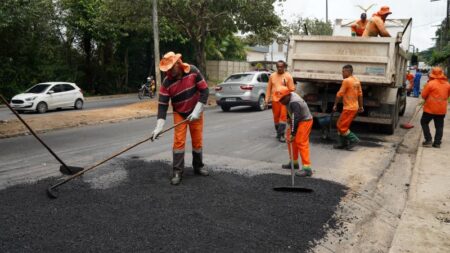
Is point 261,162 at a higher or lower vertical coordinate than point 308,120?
lower

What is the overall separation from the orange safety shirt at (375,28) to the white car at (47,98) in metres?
12.9

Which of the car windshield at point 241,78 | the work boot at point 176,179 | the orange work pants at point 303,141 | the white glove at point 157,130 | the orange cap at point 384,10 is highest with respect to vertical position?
the orange cap at point 384,10

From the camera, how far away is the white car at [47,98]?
16.5 m

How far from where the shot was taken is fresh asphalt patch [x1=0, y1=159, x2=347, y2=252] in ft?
12.2

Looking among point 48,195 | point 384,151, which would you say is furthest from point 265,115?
point 48,195

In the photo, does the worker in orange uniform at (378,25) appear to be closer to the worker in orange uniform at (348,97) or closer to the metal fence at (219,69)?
the worker in orange uniform at (348,97)

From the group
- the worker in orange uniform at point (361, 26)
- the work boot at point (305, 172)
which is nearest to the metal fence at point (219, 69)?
the worker in orange uniform at point (361, 26)

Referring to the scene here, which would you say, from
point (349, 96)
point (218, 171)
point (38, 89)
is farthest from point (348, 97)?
point (38, 89)

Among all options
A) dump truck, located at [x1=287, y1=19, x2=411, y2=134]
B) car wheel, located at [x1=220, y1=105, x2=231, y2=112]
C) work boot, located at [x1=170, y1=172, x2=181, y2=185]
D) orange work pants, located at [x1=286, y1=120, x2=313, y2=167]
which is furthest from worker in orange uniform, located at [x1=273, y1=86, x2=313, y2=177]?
car wheel, located at [x1=220, y1=105, x2=231, y2=112]

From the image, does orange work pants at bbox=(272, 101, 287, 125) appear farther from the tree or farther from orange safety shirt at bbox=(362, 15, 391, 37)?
the tree

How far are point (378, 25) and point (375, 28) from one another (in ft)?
0.52

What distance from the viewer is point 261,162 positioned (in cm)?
728

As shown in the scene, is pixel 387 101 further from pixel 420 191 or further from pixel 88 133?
pixel 88 133

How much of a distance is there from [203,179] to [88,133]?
5.90m
